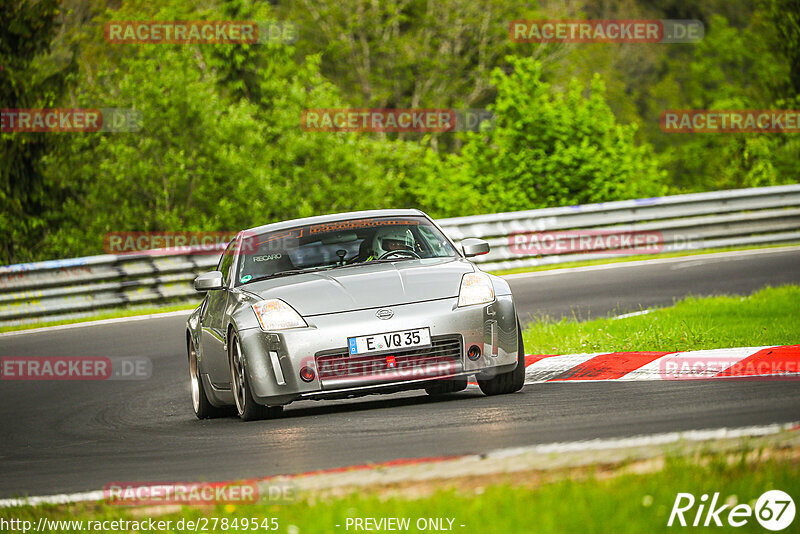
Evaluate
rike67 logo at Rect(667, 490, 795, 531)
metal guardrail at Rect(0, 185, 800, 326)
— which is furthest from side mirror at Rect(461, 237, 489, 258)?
metal guardrail at Rect(0, 185, 800, 326)

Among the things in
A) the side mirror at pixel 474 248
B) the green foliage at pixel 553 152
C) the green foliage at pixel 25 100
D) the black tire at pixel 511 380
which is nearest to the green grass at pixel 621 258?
the green foliage at pixel 553 152

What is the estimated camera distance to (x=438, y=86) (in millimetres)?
49188

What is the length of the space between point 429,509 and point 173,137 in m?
28.2

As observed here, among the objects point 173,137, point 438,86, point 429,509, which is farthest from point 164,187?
point 429,509

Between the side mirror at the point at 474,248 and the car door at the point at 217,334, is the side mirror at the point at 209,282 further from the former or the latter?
the side mirror at the point at 474,248

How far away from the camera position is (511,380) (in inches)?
327

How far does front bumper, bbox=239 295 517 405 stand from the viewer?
772cm

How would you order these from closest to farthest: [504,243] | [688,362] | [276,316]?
1. [276,316]
2. [688,362]
3. [504,243]

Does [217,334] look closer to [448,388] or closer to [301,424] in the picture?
[301,424]

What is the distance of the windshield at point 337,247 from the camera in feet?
29.3

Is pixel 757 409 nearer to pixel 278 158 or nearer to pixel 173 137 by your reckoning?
pixel 173 137

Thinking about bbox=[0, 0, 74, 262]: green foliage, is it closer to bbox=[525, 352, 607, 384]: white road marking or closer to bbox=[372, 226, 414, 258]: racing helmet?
bbox=[372, 226, 414, 258]: racing helmet

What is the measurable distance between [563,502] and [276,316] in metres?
3.95

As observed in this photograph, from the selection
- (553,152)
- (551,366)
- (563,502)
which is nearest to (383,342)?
(551,366)
